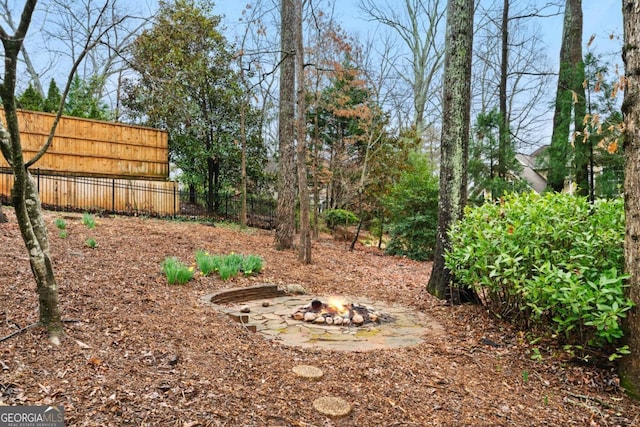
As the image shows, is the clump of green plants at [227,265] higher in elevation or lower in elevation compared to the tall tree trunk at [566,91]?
lower

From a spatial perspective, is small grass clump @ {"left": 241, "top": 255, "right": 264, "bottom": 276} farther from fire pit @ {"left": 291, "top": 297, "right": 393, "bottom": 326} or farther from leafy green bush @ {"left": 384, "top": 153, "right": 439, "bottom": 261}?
leafy green bush @ {"left": 384, "top": 153, "right": 439, "bottom": 261}

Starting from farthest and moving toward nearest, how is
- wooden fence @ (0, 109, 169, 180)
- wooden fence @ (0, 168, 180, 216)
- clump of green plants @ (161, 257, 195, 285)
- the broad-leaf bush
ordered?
wooden fence @ (0, 109, 169, 180)
wooden fence @ (0, 168, 180, 216)
clump of green plants @ (161, 257, 195, 285)
the broad-leaf bush

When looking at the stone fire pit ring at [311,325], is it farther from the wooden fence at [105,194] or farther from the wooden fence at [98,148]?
the wooden fence at [98,148]

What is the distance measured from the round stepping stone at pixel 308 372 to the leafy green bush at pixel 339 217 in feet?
29.8

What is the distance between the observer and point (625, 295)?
2596 mm

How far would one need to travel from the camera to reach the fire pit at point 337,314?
12.9 ft

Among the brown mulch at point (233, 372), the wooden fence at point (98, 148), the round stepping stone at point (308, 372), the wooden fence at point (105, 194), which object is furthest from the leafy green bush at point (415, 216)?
the round stepping stone at point (308, 372)

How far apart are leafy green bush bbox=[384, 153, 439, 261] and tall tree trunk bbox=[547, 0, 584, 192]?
263 centimetres

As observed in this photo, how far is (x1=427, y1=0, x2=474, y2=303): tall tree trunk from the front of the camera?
15.1 ft

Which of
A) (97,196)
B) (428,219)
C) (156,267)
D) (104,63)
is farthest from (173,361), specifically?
(104,63)

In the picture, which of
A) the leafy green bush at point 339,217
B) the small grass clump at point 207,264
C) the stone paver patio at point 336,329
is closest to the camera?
the stone paver patio at point 336,329

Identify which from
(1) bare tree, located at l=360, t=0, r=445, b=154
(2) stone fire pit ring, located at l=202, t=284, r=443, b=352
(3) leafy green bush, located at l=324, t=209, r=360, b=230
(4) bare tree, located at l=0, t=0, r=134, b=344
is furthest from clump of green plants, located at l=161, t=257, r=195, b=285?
(1) bare tree, located at l=360, t=0, r=445, b=154

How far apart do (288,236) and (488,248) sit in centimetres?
511

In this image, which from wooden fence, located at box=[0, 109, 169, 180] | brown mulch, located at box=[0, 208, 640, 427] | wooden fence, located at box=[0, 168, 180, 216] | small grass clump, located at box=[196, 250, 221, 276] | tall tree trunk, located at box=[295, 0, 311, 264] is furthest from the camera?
wooden fence, located at box=[0, 109, 169, 180]
